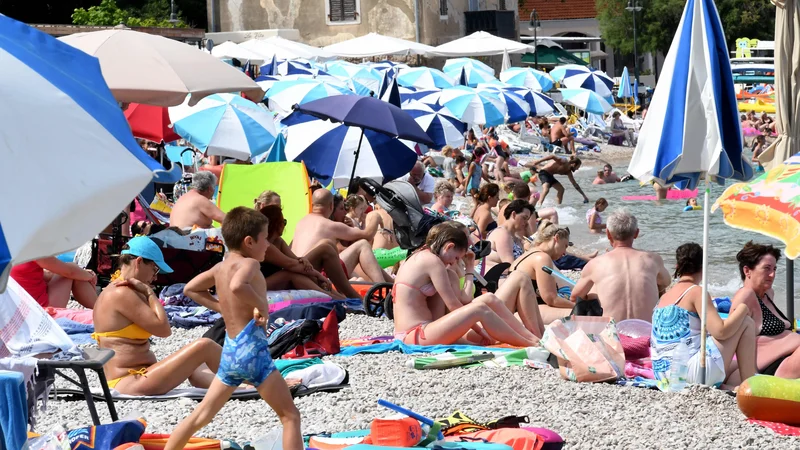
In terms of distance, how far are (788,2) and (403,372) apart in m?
5.12

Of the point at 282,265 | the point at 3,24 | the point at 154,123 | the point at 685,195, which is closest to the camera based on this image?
the point at 3,24

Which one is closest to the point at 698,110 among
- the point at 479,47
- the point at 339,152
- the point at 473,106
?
the point at 339,152

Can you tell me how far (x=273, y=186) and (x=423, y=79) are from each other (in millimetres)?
16803

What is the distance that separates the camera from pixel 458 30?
43938mm

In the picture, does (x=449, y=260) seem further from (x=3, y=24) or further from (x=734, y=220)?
(x=3, y=24)

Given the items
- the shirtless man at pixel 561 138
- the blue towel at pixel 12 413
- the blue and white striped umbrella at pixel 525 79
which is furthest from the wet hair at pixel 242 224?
the shirtless man at pixel 561 138

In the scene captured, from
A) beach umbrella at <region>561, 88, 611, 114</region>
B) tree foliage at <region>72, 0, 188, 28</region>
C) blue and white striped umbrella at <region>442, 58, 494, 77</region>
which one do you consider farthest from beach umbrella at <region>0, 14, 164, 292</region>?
tree foliage at <region>72, 0, 188, 28</region>

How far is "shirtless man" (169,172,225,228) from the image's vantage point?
11.1m

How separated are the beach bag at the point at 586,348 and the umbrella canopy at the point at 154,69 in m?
3.46

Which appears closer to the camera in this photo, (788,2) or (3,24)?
(3,24)

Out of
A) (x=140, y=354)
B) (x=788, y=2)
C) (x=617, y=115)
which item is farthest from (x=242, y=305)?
(x=617, y=115)

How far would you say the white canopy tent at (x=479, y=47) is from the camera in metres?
33.2

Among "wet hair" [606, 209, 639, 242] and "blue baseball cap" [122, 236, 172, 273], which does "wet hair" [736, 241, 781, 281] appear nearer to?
"wet hair" [606, 209, 639, 242]

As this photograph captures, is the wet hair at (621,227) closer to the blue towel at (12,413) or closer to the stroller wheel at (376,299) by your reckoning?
the stroller wheel at (376,299)
